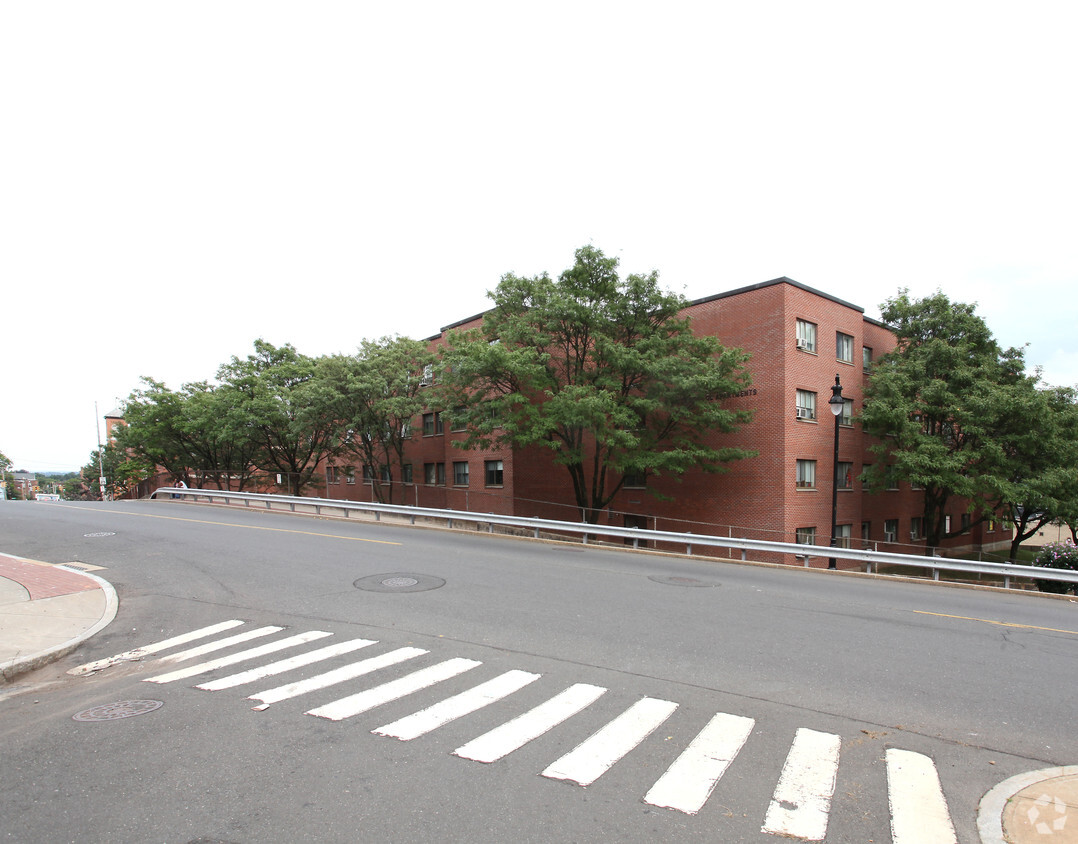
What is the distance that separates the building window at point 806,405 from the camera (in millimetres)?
25594

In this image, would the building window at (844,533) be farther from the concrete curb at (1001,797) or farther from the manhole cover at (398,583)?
the concrete curb at (1001,797)

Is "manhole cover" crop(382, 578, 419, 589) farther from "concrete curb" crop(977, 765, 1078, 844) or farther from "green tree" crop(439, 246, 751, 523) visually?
"green tree" crop(439, 246, 751, 523)

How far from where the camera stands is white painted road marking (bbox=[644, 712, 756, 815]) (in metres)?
3.88

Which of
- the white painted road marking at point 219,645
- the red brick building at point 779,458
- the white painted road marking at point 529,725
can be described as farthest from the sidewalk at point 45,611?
the red brick building at point 779,458

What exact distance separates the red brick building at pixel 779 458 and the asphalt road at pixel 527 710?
43.8 ft

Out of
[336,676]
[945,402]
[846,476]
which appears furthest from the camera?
[846,476]

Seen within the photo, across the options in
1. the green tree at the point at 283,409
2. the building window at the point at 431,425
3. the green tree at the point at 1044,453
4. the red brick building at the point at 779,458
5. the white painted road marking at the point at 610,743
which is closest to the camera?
the white painted road marking at the point at 610,743

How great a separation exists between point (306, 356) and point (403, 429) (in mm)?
10141

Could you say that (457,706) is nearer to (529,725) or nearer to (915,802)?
(529,725)

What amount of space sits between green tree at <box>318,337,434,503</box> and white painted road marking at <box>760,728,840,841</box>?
82.4 feet

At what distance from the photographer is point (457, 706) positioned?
5281 millimetres

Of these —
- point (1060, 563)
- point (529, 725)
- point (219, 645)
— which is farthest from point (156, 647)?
point (1060, 563)

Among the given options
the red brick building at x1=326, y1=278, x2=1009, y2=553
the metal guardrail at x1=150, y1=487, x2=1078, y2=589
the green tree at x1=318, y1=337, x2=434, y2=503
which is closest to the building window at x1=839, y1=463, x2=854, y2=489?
the red brick building at x1=326, y1=278, x2=1009, y2=553

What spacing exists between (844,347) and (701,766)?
28143 millimetres
